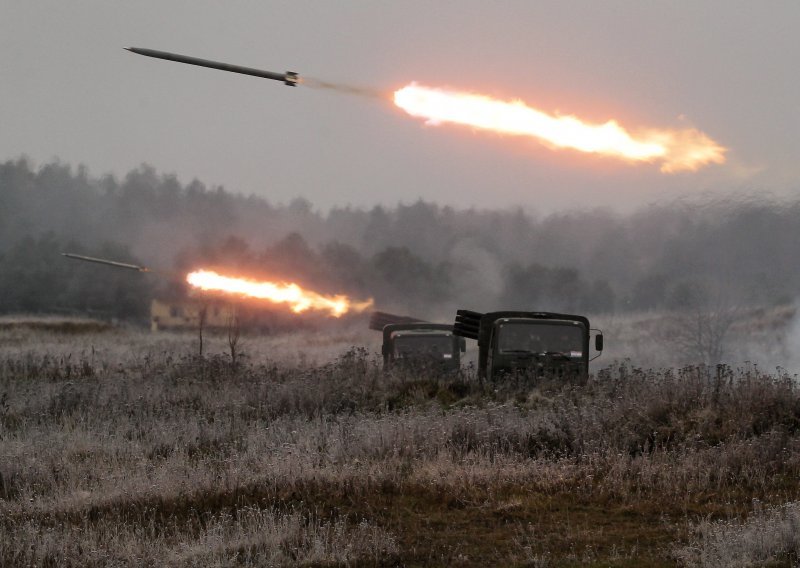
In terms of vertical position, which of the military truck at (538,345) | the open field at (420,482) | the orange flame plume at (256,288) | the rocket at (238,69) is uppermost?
the rocket at (238,69)

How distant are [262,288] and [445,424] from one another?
17870mm

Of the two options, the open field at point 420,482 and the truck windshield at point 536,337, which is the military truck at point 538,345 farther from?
the open field at point 420,482

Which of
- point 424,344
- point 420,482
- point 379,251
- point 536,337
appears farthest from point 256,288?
point 379,251

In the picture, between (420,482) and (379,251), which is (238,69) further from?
(379,251)

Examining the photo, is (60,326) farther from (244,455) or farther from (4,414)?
(244,455)

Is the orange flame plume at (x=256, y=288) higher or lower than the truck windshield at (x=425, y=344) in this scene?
higher

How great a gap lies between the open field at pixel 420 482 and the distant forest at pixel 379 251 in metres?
28.1

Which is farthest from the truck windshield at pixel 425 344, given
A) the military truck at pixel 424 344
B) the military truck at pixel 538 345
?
the military truck at pixel 538 345

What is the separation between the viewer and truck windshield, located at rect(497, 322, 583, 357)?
2238 centimetres

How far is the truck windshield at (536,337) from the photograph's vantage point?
73.4 feet

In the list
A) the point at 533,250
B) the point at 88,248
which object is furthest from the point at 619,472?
the point at 88,248

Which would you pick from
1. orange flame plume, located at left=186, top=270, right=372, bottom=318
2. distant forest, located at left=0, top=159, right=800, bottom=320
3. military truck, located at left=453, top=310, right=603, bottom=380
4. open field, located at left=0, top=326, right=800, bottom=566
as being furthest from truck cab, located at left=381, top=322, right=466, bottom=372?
distant forest, located at left=0, top=159, right=800, bottom=320

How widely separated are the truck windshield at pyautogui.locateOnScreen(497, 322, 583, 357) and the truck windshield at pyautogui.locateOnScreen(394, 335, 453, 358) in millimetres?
4375

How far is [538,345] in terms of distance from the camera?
22.4 metres
